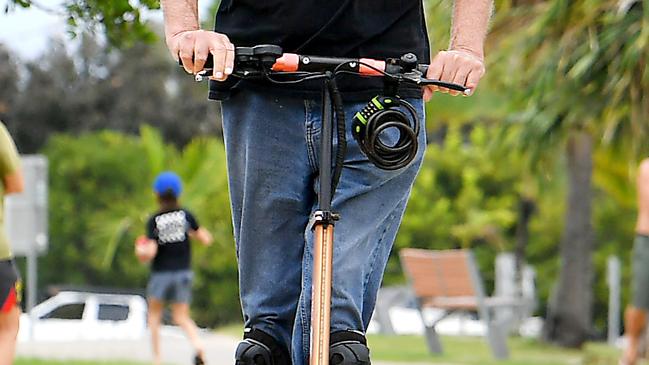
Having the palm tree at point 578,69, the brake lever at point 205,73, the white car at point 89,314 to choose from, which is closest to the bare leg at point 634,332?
the palm tree at point 578,69

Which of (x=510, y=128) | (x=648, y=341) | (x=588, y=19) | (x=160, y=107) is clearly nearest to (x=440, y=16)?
(x=588, y=19)

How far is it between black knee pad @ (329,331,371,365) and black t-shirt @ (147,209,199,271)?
30.4 ft

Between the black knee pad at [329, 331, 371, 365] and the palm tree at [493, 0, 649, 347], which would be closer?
the black knee pad at [329, 331, 371, 365]

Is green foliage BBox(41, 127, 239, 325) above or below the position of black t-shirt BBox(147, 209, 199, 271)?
above

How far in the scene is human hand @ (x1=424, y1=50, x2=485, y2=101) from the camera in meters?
3.11

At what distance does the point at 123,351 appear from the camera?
593 inches

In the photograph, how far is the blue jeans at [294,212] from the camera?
10.6ft

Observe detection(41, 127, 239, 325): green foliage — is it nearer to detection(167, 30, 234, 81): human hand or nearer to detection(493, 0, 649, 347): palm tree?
detection(493, 0, 649, 347): palm tree

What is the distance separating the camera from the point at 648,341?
16.6 metres

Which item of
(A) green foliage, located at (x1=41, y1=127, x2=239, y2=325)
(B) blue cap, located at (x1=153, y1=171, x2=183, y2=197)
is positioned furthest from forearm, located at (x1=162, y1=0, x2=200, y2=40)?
(A) green foliage, located at (x1=41, y1=127, x2=239, y2=325)

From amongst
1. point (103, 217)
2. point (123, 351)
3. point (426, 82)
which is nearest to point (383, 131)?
point (426, 82)

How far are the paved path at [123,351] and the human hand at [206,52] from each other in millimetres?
9758

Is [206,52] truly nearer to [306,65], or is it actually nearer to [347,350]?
[306,65]

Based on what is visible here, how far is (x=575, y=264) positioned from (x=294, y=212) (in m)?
17.9
